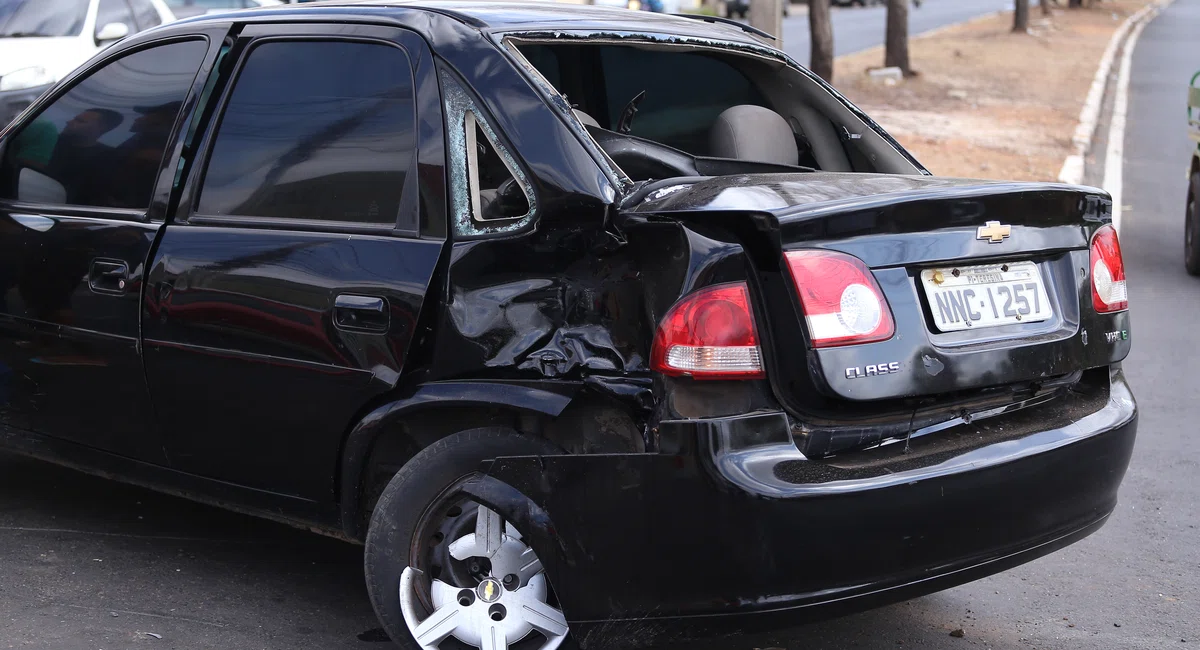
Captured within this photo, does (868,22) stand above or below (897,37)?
below

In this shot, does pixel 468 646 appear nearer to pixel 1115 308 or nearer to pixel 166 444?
pixel 166 444

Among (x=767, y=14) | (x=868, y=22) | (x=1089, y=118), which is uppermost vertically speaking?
(x=767, y=14)

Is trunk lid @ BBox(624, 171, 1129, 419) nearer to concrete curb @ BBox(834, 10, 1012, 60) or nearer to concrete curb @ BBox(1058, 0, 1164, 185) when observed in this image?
concrete curb @ BBox(1058, 0, 1164, 185)

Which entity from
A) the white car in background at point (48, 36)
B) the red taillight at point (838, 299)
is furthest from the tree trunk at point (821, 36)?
the red taillight at point (838, 299)

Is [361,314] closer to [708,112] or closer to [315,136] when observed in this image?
[315,136]

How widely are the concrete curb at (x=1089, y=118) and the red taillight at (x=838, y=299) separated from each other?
209 inches

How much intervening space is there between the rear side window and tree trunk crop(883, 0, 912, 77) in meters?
19.7

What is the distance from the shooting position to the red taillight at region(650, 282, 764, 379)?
267 cm

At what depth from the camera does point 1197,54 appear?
30031 millimetres

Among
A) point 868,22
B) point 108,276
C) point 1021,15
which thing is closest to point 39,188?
point 108,276

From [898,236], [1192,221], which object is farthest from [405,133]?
[1192,221]

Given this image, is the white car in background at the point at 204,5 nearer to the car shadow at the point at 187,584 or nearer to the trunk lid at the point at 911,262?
the car shadow at the point at 187,584

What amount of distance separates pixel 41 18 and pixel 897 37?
15.3m

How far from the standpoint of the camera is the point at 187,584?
3.81m
